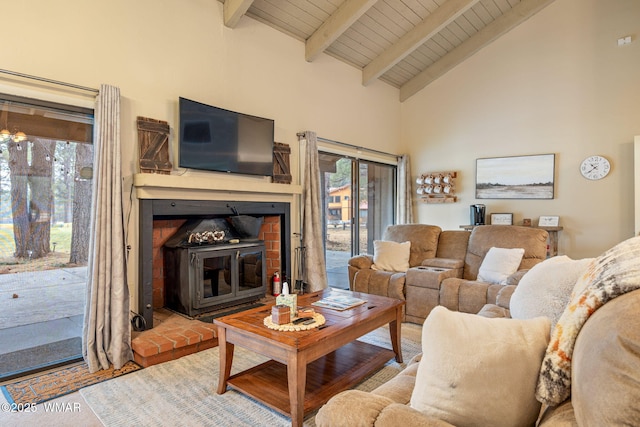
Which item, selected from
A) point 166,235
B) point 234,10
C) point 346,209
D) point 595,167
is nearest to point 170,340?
point 166,235

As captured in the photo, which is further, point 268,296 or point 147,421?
point 268,296

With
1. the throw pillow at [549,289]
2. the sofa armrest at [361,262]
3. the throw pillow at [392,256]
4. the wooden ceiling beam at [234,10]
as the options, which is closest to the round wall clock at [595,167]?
the throw pillow at [392,256]

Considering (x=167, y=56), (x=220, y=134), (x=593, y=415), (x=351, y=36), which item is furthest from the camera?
(x=351, y=36)

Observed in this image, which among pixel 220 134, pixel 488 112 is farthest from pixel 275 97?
pixel 488 112

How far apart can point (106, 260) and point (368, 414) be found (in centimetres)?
234

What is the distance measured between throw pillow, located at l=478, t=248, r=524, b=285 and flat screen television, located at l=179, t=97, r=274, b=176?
242cm

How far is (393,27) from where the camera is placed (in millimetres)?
4777

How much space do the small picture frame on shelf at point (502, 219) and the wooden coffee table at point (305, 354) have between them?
3285 mm

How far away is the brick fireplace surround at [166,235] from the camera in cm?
277

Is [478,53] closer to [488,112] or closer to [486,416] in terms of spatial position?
[488,112]

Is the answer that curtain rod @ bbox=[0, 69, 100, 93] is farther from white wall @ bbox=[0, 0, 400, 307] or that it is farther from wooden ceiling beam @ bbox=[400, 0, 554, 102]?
wooden ceiling beam @ bbox=[400, 0, 554, 102]

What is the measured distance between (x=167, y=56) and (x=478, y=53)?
4525mm

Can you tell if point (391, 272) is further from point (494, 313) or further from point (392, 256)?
point (494, 313)

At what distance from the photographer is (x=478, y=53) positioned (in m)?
5.56
